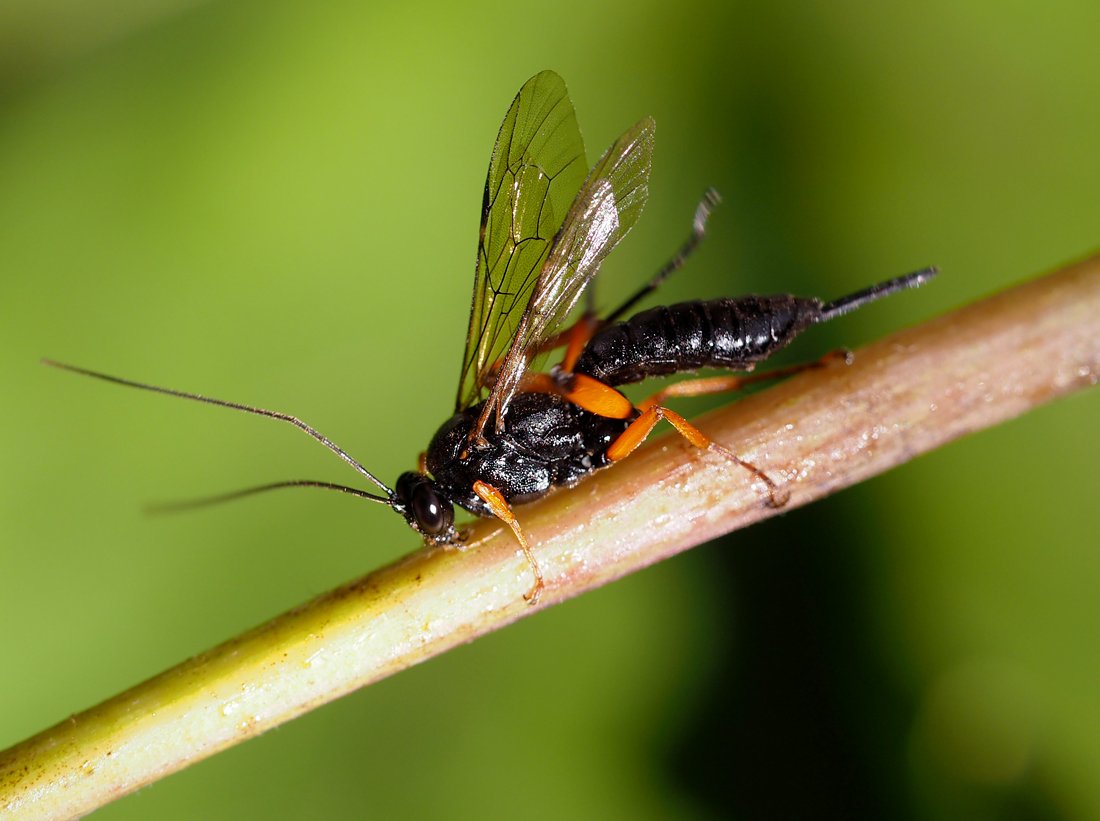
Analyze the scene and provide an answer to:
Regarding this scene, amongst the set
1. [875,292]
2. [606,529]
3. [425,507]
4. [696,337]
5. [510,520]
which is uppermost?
[875,292]

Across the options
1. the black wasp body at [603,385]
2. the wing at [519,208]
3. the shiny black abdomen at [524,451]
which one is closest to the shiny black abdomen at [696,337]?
the black wasp body at [603,385]

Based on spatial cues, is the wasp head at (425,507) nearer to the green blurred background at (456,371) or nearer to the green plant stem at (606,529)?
the green plant stem at (606,529)

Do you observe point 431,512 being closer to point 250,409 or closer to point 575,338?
point 250,409

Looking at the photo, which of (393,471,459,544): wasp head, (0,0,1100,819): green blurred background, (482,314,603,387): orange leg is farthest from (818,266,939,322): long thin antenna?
(393,471,459,544): wasp head

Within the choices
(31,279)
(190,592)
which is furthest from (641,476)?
(31,279)

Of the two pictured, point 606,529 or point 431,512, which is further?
point 431,512

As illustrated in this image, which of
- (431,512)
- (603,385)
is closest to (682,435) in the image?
(431,512)

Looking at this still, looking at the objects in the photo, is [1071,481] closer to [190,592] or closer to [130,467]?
[190,592]
